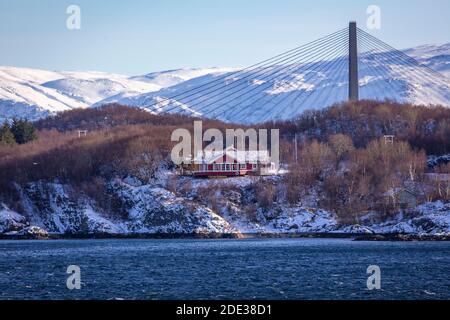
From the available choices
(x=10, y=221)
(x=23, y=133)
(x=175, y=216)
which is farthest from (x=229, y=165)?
(x=23, y=133)

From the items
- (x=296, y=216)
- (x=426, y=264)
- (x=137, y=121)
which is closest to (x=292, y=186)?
(x=296, y=216)

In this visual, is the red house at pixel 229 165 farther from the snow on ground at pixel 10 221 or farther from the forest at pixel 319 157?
the snow on ground at pixel 10 221

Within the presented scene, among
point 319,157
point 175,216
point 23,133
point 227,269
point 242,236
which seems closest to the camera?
point 227,269

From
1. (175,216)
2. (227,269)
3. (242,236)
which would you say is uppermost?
(175,216)

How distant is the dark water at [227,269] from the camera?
2226 inches

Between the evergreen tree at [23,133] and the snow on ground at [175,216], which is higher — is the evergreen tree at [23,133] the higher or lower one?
the higher one

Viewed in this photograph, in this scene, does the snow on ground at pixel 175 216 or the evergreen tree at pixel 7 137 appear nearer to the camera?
the snow on ground at pixel 175 216

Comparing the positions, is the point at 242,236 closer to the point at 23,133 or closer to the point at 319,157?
the point at 319,157

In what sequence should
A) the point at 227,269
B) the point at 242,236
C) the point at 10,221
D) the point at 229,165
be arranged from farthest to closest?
the point at 229,165 < the point at 10,221 < the point at 242,236 < the point at 227,269

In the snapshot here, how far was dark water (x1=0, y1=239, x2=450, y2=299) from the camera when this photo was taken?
56.5m

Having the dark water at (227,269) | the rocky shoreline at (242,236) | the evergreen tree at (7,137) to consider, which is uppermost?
the evergreen tree at (7,137)

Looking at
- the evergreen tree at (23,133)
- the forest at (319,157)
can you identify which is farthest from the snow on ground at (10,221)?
the evergreen tree at (23,133)

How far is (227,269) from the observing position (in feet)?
223

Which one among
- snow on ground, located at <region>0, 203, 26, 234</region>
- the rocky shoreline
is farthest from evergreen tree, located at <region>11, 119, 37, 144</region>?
the rocky shoreline
